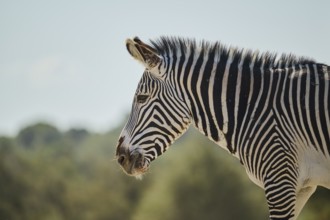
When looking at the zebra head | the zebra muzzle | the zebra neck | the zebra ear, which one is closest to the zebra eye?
the zebra head

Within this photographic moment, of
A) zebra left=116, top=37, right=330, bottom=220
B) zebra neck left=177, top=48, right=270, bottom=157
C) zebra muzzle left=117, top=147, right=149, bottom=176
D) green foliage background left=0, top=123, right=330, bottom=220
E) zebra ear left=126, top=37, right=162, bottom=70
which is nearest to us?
zebra left=116, top=37, right=330, bottom=220

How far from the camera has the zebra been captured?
8.91 meters

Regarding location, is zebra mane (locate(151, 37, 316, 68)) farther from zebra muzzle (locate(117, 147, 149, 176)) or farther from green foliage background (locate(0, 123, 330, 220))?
green foliage background (locate(0, 123, 330, 220))

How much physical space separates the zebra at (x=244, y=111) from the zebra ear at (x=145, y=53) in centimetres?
1

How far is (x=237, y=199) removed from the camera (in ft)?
144

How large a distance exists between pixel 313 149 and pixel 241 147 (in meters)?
0.91

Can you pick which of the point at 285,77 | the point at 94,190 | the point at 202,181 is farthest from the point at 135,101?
the point at 94,190

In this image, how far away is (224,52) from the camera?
380 inches

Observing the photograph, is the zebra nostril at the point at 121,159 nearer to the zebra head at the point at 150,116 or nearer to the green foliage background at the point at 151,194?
the zebra head at the point at 150,116

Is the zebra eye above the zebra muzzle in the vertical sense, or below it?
above

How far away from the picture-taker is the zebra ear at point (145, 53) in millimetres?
9547

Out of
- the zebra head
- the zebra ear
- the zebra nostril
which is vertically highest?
the zebra ear

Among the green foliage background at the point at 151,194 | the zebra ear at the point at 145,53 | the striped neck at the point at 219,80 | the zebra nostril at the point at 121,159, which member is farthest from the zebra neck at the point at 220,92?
the green foliage background at the point at 151,194

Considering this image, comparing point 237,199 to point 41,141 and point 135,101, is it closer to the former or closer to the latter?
point 135,101
